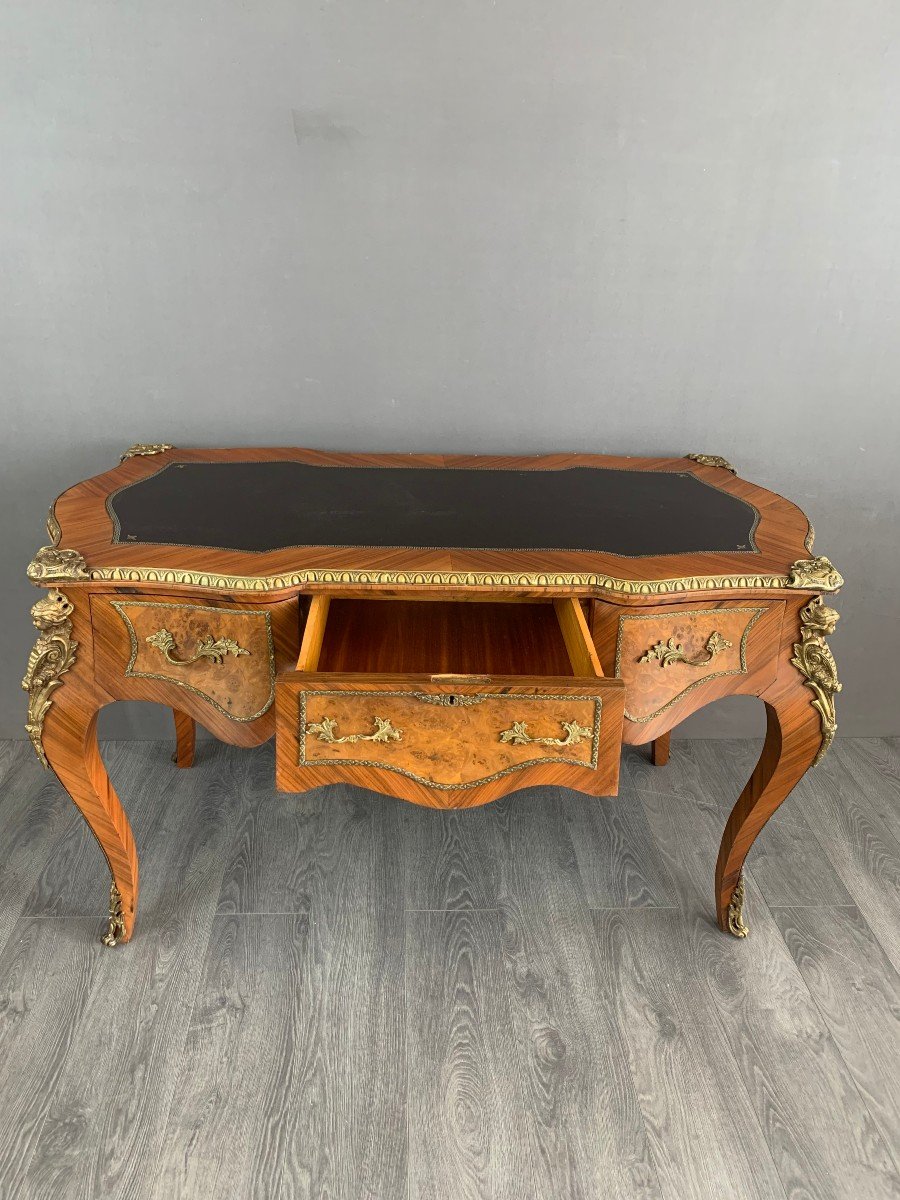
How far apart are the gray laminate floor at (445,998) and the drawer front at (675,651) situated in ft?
1.56

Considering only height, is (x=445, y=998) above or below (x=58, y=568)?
below

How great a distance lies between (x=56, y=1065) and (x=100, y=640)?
0.59m

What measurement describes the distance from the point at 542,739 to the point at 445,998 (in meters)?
0.50

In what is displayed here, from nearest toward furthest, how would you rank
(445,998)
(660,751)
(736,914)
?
(445,998), (736,914), (660,751)

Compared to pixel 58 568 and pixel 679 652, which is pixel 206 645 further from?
pixel 679 652

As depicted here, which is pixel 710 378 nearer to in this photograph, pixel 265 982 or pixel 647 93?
pixel 647 93

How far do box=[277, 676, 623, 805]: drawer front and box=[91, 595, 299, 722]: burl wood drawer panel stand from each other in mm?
144

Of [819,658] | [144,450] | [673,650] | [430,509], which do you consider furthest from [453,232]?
[819,658]

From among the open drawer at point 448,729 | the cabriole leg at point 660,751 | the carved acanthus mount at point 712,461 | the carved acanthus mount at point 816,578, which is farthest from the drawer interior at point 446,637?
the cabriole leg at point 660,751

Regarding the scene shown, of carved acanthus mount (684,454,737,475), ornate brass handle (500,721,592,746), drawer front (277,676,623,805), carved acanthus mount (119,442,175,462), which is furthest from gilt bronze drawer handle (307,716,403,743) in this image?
carved acanthus mount (684,454,737,475)

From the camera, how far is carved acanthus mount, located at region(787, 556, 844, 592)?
1.24 metres

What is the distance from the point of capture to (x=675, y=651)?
50.3 inches

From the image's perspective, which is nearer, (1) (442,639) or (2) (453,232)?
(1) (442,639)

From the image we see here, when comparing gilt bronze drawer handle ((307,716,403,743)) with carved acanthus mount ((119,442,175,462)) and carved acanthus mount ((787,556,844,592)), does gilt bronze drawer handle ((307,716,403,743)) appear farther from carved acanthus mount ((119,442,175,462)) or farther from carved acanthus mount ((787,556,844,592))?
carved acanthus mount ((119,442,175,462))
